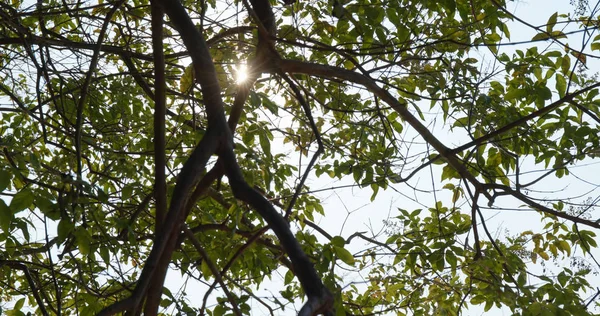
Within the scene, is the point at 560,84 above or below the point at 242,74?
above

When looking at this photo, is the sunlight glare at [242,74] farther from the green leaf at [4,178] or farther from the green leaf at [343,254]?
the green leaf at [4,178]

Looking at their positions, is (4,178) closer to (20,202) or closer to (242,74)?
(20,202)

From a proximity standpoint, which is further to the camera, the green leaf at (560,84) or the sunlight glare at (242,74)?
the green leaf at (560,84)

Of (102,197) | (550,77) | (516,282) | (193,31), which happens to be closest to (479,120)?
(550,77)

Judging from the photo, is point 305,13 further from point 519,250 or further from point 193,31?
point 519,250

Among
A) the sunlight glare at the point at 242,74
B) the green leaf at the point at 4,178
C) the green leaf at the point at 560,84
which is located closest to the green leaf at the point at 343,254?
the sunlight glare at the point at 242,74

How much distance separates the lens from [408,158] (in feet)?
9.86

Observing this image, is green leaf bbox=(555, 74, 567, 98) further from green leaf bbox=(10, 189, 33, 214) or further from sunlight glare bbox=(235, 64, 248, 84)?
green leaf bbox=(10, 189, 33, 214)

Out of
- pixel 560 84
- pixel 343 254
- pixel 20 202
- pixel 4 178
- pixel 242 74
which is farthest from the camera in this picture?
pixel 560 84

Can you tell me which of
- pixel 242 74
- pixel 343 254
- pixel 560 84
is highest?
pixel 560 84

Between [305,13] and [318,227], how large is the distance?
1.10m

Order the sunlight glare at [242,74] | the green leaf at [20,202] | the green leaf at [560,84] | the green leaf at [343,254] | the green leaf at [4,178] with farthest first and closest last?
the green leaf at [560,84] → the sunlight glare at [242,74] → the green leaf at [343,254] → the green leaf at [20,202] → the green leaf at [4,178]

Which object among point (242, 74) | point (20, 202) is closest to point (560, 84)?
point (242, 74)

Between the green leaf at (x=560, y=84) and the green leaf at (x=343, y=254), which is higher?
the green leaf at (x=560, y=84)
